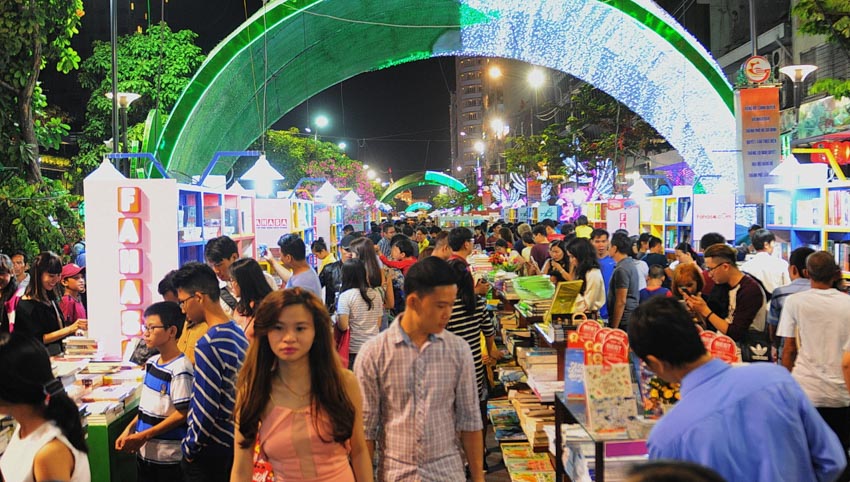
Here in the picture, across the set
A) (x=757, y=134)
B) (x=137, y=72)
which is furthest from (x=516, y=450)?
(x=137, y=72)

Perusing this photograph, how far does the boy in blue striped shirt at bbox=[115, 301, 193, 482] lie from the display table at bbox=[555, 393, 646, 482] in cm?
196

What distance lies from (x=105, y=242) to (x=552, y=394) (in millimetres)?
4964

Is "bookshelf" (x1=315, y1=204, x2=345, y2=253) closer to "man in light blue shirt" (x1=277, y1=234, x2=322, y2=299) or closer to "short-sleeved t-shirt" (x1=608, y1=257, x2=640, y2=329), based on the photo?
"man in light blue shirt" (x1=277, y1=234, x2=322, y2=299)

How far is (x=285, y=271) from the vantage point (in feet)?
29.6

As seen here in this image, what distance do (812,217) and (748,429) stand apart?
8.25m

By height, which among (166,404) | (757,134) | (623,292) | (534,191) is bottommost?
(166,404)

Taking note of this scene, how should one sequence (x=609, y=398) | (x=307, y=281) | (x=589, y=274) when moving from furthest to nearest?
(x=589, y=274), (x=307, y=281), (x=609, y=398)

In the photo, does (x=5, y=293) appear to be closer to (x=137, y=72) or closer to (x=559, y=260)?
(x=559, y=260)

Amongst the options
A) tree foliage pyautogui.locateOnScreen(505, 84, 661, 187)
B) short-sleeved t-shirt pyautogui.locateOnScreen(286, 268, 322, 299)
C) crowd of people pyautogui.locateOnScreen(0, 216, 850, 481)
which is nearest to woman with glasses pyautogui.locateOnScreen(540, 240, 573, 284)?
short-sleeved t-shirt pyautogui.locateOnScreen(286, 268, 322, 299)

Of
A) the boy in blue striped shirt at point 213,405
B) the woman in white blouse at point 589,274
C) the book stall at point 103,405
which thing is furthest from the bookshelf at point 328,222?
the boy in blue striped shirt at point 213,405

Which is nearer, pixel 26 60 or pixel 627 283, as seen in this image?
pixel 627 283

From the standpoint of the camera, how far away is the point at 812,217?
9273 mm

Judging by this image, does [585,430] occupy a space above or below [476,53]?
below

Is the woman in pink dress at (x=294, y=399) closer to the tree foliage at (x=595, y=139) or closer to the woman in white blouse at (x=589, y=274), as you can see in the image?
the woman in white blouse at (x=589, y=274)
